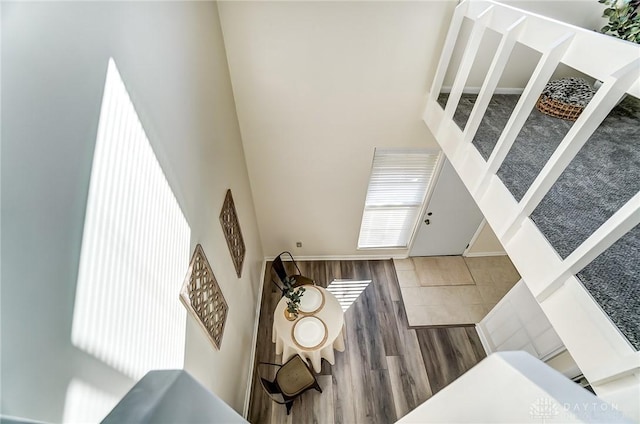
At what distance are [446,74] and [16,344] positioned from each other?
129 inches

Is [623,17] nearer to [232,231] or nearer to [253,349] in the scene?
[232,231]

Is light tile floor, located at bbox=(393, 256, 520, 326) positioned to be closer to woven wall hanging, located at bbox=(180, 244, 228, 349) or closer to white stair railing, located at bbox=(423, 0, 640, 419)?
white stair railing, located at bbox=(423, 0, 640, 419)

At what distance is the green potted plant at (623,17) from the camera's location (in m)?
2.16

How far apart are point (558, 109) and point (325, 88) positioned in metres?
1.96

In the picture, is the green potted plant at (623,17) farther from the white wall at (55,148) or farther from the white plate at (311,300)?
the white plate at (311,300)

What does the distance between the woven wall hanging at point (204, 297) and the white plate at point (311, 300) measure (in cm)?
99

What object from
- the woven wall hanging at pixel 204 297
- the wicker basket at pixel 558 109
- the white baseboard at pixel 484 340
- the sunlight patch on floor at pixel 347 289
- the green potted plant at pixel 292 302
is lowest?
the woven wall hanging at pixel 204 297

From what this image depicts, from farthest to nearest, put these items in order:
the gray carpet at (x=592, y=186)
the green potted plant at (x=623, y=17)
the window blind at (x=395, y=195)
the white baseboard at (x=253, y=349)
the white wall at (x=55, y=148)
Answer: the window blind at (x=395, y=195) < the white baseboard at (x=253, y=349) < the green potted plant at (x=623, y=17) < the gray carpet at (x=592, y=186) < the white wall at (x=55, y=148)

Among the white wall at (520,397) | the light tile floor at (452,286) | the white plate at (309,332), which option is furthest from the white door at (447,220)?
the white wall at (520,397)

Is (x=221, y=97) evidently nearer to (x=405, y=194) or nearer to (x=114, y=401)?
(x=114, y=401)

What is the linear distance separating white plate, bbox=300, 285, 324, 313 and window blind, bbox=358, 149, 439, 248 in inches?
51.0

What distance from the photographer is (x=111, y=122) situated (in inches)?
41.3

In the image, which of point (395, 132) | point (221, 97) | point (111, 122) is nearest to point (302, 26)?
point (221, 97)

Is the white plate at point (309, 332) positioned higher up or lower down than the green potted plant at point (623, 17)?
lower down
